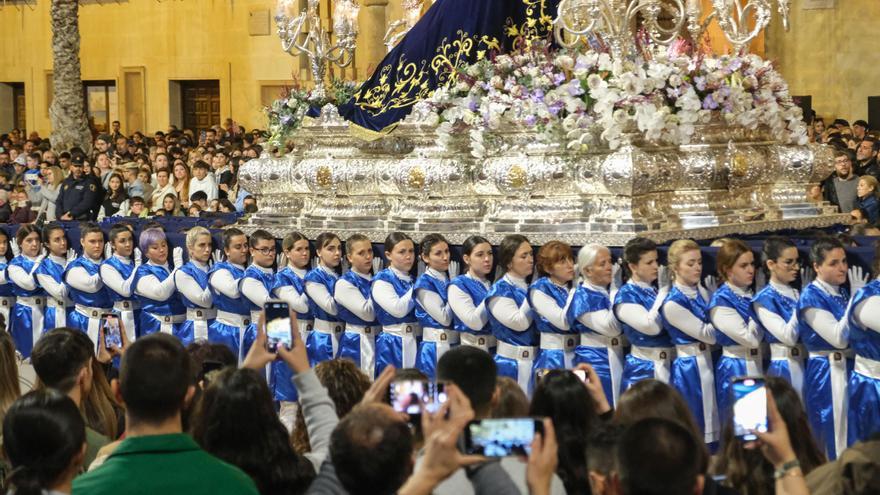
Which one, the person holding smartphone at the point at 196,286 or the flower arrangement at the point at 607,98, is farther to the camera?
the person holding smartphone at the point at 196,286

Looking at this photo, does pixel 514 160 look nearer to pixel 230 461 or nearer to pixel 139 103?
pixel 230 461

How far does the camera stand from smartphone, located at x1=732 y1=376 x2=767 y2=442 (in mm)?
4762

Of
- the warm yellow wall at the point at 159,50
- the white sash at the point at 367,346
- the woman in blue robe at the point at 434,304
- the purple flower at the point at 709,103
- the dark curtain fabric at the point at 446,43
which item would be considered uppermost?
the warm yellow wall at the point at 159,50

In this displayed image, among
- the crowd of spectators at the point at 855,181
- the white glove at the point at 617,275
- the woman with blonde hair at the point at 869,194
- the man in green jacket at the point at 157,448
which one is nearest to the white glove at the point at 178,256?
the white glove at the point at 617,275

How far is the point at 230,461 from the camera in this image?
524 centimetres

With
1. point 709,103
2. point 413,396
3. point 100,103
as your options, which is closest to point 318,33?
point 709,103

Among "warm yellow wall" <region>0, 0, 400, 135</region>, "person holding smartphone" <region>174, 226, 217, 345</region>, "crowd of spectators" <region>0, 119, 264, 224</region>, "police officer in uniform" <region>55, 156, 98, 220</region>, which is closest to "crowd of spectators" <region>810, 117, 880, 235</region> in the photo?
"person holding smartphone" <region>174, 226, 217, 345</region>

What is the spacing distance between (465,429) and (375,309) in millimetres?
6768

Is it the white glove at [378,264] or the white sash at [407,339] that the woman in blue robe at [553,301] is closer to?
the white sash at [407,339]

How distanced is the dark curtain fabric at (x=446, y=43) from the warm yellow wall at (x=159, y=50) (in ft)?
51.3

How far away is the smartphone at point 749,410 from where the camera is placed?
4.76 m

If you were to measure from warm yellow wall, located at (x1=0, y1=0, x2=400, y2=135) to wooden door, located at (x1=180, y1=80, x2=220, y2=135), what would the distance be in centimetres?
41

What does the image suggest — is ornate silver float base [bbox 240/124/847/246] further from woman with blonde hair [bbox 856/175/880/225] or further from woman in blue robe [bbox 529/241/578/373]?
woman with blonde hair [bbox 856/175/880/225]

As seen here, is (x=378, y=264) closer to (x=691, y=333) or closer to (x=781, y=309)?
(x=691, y=333)
